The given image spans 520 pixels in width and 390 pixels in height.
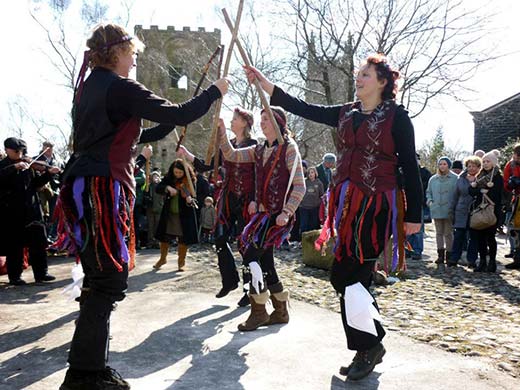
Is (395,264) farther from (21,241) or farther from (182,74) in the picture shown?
(182,74)

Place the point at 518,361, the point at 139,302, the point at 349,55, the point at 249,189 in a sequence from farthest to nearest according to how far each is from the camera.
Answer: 1. the point at 349,55
2. the point at 139,302
3. the point at 249,189
4. the point at 518,361

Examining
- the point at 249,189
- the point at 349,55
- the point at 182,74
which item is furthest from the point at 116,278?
the point at 182,74

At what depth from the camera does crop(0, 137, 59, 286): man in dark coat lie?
613cm

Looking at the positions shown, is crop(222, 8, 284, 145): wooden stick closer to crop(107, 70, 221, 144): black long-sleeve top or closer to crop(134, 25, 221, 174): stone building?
crop(107, 70, 221, 144): black long-sleeve top

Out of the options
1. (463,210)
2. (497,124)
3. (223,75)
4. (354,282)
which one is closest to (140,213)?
(463,210)

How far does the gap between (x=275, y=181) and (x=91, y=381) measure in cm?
211

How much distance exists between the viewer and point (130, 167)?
2.87 m

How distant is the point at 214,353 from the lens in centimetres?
346

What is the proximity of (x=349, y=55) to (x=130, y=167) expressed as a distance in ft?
49.9

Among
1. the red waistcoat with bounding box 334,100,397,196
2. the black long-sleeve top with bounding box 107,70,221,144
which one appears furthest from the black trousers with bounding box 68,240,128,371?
the red waistcoat with bounding box 334,100,397,196

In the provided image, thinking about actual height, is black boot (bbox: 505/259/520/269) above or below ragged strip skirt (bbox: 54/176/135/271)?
below

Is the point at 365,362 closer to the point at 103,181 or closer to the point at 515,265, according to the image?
the point at 103,181

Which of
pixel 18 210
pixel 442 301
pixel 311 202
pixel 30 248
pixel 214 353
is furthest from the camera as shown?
pixel 311 202

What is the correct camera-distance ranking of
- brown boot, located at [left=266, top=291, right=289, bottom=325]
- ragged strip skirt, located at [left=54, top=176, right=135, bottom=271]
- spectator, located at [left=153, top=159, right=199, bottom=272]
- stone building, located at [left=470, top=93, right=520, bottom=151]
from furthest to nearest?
stone building, located at [left=470, top=93, right=520, bottom=151], spectator, located at [left=153, top=159, right=199, bottom=272], brown boot, located at [left=266, top=291, right=289, bottom=325], ragged strip skirt, located at [left=54, top=176, right=135, bottom=271]
